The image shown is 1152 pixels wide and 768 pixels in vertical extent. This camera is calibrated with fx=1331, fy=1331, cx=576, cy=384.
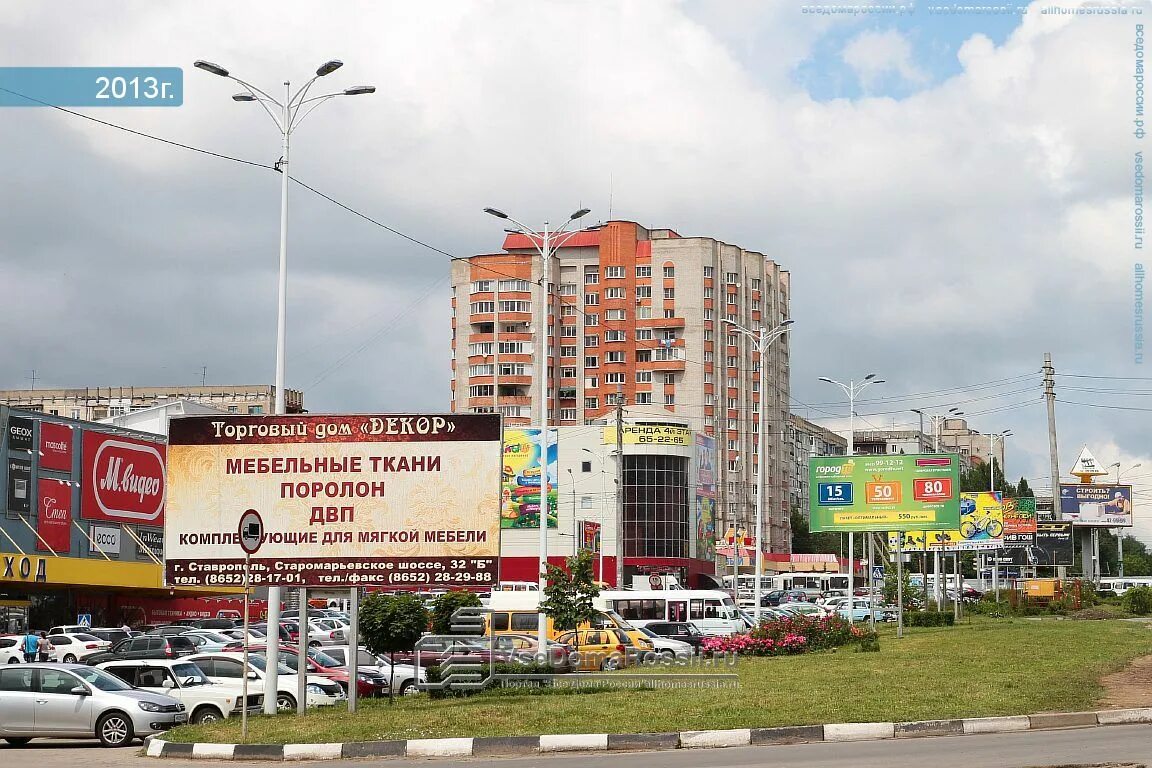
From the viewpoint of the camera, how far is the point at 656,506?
10156 centimetres

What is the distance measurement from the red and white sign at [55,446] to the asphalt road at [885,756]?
4461 centimetres

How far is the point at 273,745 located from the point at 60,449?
47.9m

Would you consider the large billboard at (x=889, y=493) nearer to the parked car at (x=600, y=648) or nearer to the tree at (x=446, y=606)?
the parked car at (x=600, y=648)

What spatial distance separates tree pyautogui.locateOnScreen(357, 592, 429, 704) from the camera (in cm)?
2427

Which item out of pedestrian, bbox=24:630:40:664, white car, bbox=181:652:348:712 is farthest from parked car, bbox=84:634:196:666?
white car, bbox=181:652:348:712

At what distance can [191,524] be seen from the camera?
21.7 m

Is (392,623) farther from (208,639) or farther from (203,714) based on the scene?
(208,639)

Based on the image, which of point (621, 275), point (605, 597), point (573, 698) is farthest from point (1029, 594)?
point (621, 275)

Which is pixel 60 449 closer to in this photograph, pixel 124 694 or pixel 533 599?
pixel 533 599

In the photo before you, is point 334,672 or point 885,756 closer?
point 885,756

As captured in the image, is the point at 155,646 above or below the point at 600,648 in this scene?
below

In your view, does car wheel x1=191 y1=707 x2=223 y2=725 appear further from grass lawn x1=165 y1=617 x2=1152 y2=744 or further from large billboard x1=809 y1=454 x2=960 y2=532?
large billboard x1=809 y1=454 x2=960 y2=532

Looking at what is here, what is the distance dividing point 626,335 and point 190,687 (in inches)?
4222

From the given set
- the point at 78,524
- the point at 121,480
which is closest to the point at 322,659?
the point at 78,524
